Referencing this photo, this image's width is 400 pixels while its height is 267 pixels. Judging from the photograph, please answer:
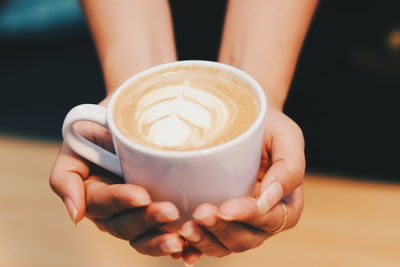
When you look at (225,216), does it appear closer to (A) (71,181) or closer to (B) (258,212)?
(B) (258,212)

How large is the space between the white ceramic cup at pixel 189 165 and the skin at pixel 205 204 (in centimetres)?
2

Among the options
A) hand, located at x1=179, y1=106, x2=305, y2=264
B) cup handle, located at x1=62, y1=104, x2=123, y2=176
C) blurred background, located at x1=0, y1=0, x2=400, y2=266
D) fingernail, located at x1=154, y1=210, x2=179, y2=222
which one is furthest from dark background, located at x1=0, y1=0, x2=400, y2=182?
fingernail, located at x1=154, y1=210, x2=179, y2=222

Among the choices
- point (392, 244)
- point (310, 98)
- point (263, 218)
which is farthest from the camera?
point (310, 98)

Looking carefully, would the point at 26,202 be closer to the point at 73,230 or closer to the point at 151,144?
the point at 73,230

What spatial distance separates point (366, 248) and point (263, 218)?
1.54 ft

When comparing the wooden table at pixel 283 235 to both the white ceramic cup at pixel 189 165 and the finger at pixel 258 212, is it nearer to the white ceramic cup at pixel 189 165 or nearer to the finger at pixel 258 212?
the finger at pixel 258 212

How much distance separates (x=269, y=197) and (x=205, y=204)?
11 cm

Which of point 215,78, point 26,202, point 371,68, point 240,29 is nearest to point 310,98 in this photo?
point 371,68

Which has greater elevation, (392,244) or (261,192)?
(261,192)

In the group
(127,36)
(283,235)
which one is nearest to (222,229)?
(283,235)

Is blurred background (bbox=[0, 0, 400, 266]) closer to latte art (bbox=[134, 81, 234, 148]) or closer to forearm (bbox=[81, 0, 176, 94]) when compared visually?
forearm (bbox=[81, 0, 176, 94])

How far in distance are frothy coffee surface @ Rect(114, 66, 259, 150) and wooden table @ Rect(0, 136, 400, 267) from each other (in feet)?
1.63

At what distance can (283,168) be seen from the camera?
0.76 m

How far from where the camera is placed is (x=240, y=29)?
43.4 inches
